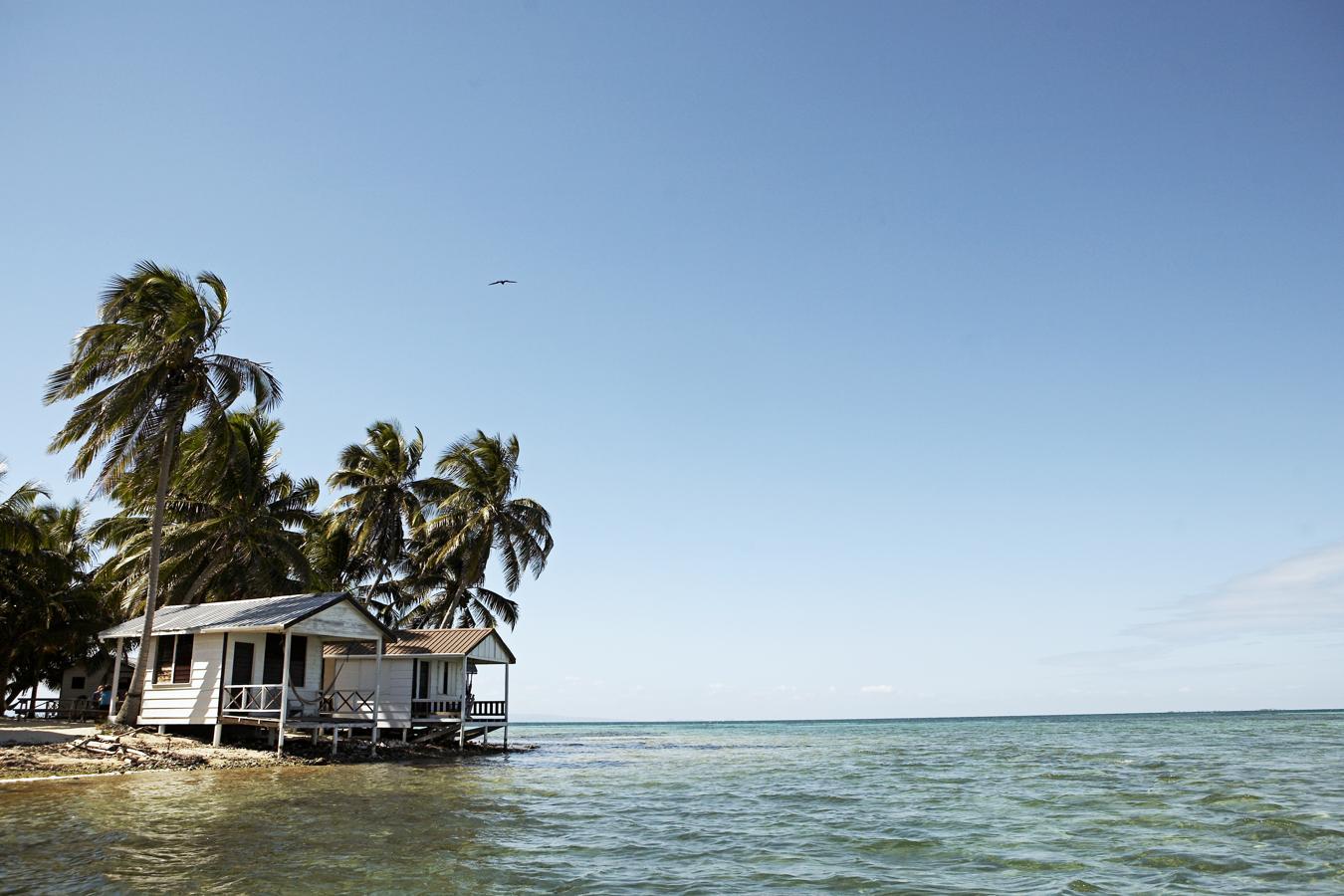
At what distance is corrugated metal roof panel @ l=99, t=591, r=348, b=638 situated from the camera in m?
25.5

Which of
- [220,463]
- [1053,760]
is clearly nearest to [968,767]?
[1053,760]

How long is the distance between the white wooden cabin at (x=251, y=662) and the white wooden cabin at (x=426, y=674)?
2.10 m

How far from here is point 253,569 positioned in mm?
36469

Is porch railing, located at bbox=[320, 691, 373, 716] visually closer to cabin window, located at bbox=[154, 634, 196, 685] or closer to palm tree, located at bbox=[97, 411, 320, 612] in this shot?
cabin window, located at bbox=[154, 634, 196, 685]

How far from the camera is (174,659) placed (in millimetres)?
27266

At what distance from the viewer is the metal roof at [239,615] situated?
83.5 feet

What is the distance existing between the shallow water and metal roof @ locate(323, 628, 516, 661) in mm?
6708

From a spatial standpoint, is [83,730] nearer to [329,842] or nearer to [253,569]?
[253,569]

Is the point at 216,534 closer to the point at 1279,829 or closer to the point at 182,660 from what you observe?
the point at 182,660

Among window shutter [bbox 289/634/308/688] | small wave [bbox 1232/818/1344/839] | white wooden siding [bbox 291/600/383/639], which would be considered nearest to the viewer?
small wave [bbox 1232/818/1344/839]

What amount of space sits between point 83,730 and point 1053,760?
3100 cm

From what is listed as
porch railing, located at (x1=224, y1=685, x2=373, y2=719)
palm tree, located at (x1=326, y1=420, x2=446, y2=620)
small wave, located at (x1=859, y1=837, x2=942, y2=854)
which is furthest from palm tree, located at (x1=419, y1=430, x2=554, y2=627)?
→ small wave, located at (x1=859, y1=837, x2=942, y2=854)

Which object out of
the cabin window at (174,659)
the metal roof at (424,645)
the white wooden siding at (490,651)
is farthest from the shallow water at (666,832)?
the white wooden siding at (490,651)

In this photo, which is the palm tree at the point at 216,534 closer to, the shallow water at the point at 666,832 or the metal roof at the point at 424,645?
the metal roof at the point at 424,645
